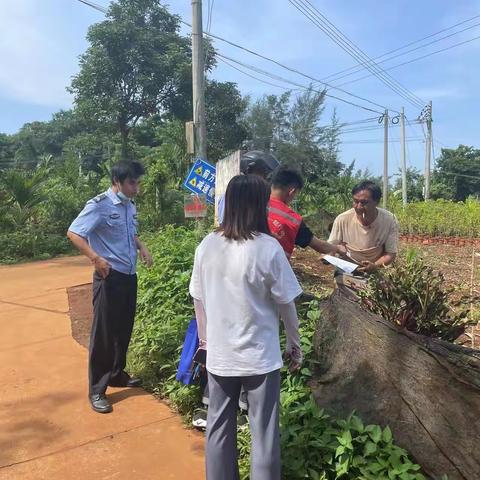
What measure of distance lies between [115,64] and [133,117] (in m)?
2.51

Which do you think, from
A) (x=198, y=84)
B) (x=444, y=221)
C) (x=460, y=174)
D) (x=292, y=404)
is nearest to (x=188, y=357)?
(x=292, y=404)

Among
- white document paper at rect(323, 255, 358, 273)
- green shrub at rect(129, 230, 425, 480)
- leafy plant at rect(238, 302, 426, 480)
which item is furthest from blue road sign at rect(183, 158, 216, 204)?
leafy plant at rect(238, 302, 426, 480)

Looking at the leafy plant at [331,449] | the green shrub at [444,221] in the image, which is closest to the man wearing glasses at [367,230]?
the leafy plant at [331,449]

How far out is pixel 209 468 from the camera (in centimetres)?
233

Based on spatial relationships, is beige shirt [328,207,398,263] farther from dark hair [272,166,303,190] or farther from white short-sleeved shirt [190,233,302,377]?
white short-sleeved shirt [190,233,302,377]

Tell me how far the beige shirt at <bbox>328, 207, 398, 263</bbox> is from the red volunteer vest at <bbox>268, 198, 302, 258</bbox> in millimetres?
1323

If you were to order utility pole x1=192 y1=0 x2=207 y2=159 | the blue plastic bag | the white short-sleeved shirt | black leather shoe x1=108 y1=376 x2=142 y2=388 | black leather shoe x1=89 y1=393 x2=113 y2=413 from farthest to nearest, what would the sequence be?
utility pole x1=192 y1=0 x2=207 y2=159 < black leather shoe x1=108 y1=376 x2=142 y2=388 < black leather shoe x1=89 y1=393 x2=113 y2=413 < the blue plastic bag < the white short-sleeved shirt

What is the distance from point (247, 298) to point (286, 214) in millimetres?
928

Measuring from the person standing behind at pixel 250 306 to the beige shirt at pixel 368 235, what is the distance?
6.74 ft

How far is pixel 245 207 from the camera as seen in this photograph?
2.17 metres

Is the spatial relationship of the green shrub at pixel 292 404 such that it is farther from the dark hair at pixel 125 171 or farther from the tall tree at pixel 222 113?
the tall tree at pixel 222 113

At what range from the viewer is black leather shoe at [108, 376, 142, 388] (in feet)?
13.2

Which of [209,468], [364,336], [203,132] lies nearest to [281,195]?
[364,336]

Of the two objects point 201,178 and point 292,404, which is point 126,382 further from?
point 201,178
